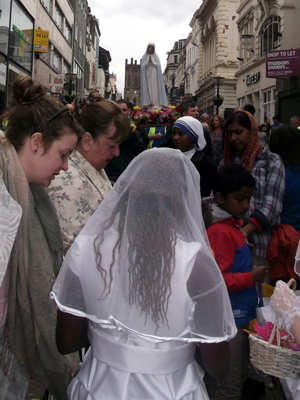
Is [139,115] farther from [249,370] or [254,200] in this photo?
[249,370]

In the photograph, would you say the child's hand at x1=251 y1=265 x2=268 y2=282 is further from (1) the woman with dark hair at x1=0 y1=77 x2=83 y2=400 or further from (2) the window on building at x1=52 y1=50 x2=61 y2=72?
(2) the window on building at x1=52 y1=50 x2=61 y2=72

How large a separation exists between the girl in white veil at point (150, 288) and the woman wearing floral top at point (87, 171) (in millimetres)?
908

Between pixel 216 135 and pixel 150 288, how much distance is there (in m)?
7.09

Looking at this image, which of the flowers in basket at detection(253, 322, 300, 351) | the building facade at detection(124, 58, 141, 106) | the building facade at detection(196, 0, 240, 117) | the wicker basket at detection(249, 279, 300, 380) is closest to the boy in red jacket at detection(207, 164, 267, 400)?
the flowers in basket at detection(253, 322, 300, 351)

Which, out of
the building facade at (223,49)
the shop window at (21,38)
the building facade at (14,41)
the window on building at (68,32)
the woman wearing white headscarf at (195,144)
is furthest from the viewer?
the building facade at (223,49)

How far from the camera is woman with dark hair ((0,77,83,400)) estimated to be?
1957 mm

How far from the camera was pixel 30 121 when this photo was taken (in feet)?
7.04

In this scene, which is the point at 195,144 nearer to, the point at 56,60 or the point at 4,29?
the point at 4,29

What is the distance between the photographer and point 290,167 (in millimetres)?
3869

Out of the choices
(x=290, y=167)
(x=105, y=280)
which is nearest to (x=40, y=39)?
(x=290, y=167)

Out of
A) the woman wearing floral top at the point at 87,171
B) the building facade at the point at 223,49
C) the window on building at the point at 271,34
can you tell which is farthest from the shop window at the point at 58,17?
the woman wearing floral top at the point at 87,171

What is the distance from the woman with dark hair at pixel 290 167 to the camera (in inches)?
149

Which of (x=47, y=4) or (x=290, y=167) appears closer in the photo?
(x=290, y=167)

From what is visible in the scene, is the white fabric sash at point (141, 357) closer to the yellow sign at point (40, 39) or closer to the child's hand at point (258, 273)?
the child's hand at point (258, 273)
